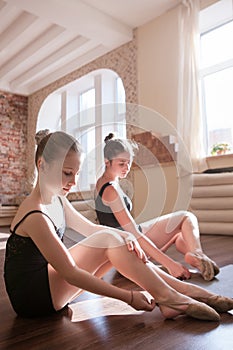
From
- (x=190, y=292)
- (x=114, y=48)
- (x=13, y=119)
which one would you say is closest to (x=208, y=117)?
(x=114, y=48)

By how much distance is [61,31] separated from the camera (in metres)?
4.69

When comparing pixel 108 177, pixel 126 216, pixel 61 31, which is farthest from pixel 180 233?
pixel 61 31

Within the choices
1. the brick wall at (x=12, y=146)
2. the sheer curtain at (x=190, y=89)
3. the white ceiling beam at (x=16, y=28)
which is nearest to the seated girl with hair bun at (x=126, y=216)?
the sheer curtain at (x=190, y=89)

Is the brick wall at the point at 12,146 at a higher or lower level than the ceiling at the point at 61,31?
lower

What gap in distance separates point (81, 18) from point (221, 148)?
248cm

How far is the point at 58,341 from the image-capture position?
0.91m

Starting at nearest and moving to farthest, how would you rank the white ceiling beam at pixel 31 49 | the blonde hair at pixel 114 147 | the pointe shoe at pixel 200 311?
the pointe shoe at pixel 200 311, the blonde hair at pixel 114 147, the white ceiling beam at pixel 31 49

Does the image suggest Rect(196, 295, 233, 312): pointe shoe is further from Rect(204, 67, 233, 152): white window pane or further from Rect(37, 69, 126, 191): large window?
Rect(204, 67, 233, 152): white window pane

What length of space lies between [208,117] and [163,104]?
0.61 m

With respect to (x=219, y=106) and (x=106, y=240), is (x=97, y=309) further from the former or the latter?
(x=219, y=106)

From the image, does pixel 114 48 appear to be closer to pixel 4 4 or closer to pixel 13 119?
pixel 4 4

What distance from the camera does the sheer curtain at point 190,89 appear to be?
371 centimetres

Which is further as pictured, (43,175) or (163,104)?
(163,104)

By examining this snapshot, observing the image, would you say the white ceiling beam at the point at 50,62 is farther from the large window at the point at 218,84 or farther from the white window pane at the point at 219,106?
the white window pane at the point at 219,106
